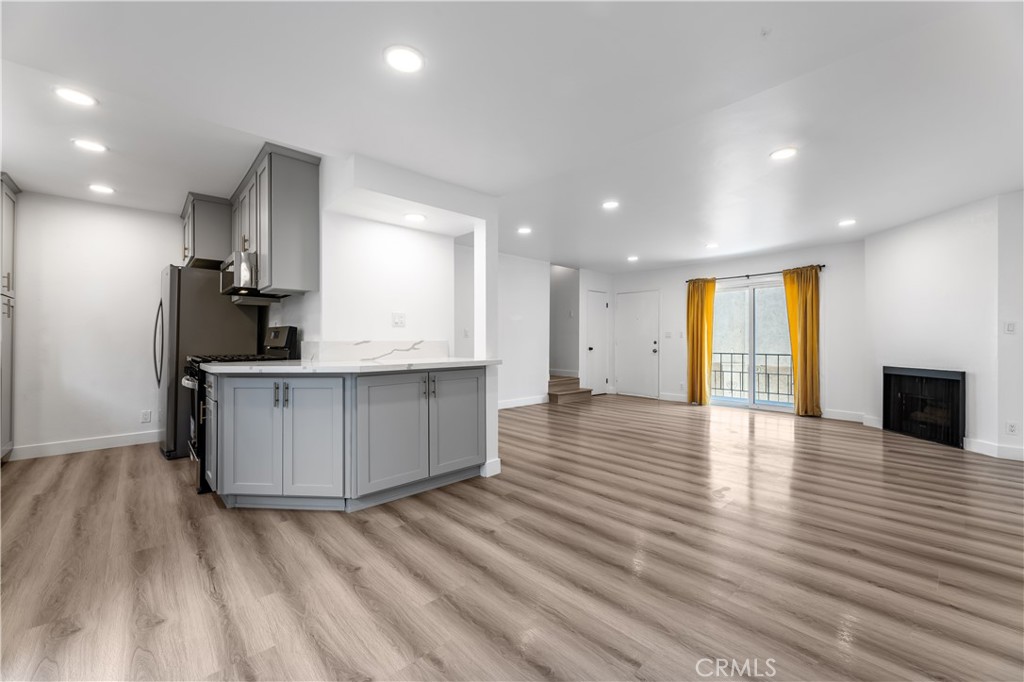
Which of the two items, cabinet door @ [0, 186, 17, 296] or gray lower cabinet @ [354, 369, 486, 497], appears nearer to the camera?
gray lower cabinet @ [354, 369, 486, 497]

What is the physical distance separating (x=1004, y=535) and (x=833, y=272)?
4.84m

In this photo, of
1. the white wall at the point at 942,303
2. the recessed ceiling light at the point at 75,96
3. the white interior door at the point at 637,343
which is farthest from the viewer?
the white interior door at the point at 637,343

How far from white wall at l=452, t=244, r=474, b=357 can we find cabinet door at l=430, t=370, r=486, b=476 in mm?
3010

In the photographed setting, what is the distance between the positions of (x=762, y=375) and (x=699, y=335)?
1218mm

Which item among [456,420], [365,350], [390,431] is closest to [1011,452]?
[456,420]

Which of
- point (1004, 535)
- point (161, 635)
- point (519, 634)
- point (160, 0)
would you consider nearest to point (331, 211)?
point (160, 0)

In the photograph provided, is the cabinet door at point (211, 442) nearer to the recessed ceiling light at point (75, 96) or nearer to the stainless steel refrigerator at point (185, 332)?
the stainless steel refrigerator at point (185, 332)

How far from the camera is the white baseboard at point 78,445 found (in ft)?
13.3

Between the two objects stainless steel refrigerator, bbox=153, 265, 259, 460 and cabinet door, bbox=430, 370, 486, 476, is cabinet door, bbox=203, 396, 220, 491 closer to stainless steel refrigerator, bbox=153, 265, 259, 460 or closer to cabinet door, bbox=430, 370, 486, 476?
stainless steel refrigerator, bbox=153, 265, 259, 460

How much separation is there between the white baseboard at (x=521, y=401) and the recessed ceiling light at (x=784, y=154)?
16.5 ft

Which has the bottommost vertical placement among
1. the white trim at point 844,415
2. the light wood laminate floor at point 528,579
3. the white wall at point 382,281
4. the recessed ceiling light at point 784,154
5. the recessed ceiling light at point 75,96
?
the light wood laminate floor at point 528,579

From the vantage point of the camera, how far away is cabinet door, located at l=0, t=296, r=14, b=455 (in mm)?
3785

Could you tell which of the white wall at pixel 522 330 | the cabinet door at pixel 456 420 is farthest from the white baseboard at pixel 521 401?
the cabinet door at pixel 456 420

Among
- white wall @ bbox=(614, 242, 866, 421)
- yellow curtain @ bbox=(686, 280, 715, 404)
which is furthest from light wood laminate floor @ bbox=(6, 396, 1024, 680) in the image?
yellow curtain @ bbox=(686, 280, 715, 404)
